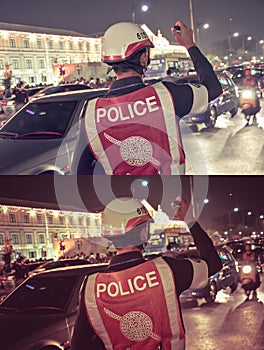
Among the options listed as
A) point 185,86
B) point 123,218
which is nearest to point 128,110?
point 185,86

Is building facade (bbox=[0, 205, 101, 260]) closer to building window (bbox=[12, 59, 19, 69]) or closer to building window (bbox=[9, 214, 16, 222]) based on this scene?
building window (bbox=[9, 214, 16, 222])

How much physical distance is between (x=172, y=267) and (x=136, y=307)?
0.22 m

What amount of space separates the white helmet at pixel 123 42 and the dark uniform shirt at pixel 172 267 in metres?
0.64

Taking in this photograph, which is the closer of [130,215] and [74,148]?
[130,215]

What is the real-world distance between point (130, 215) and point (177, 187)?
1.77 ft

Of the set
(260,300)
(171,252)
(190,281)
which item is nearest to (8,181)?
(171,252)

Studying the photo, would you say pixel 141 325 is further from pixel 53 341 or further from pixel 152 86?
pixel 152 86

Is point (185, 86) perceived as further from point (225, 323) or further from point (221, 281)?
point (225, 323)

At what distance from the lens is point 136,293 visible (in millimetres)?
2291

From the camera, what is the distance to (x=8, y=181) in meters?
2.89

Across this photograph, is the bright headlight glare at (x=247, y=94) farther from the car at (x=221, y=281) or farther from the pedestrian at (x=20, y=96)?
the pedestrian at (x=20, y=96)

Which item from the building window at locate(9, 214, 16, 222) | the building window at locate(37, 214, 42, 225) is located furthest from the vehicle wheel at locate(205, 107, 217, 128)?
the building window at locate(9, 214, 16, 222)

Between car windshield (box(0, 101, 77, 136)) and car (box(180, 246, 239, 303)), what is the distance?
863 mm

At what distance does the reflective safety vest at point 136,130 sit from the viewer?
90.8 inches
